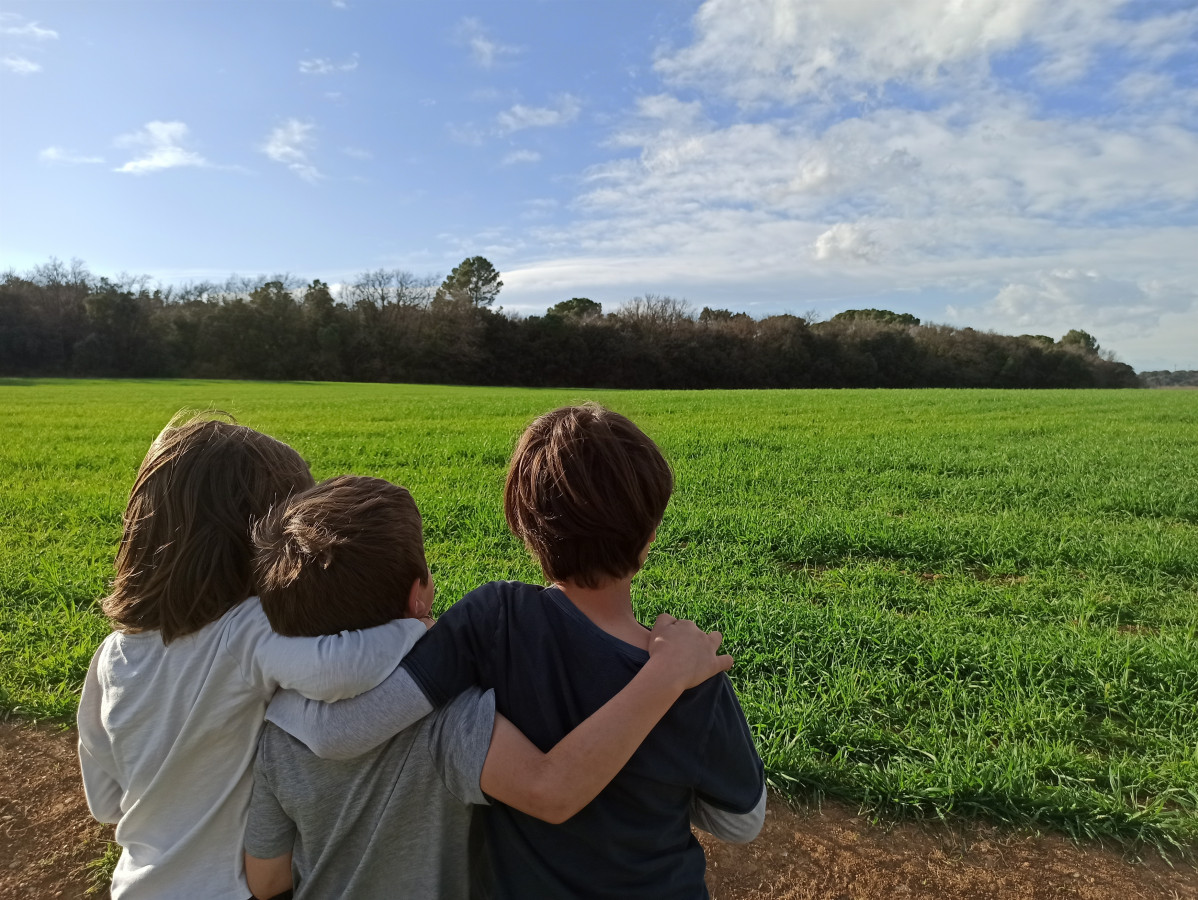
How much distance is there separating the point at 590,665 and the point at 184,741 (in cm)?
91

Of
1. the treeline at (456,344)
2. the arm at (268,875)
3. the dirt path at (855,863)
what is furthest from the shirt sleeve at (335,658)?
the treeline at (456,344)

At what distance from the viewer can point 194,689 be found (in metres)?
1.57

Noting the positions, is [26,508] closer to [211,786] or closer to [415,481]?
[415,481]

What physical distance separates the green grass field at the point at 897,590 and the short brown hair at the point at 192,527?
926mm

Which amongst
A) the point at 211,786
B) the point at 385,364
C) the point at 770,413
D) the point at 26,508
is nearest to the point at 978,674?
the point at 211,786

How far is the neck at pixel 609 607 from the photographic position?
4.60 ft

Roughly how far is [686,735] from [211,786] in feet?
3.45

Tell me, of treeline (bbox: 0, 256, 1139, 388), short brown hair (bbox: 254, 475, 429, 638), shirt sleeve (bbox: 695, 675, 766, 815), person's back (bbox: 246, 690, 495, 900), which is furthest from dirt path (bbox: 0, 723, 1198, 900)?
treeline (bbox: 0, 256, 1139, 388)

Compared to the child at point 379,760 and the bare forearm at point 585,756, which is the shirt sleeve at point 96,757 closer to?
the child at point 379,760

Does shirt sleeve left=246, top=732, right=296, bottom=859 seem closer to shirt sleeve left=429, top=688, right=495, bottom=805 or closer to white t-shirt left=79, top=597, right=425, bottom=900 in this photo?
white t-shirt left=79, top=597, right=425, bottom=900

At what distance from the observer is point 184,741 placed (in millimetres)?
1567

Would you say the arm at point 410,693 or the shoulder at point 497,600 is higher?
the shoulder at point 497,600

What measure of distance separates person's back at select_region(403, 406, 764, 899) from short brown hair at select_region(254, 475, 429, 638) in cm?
14

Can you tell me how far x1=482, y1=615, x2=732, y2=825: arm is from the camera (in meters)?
1.26
